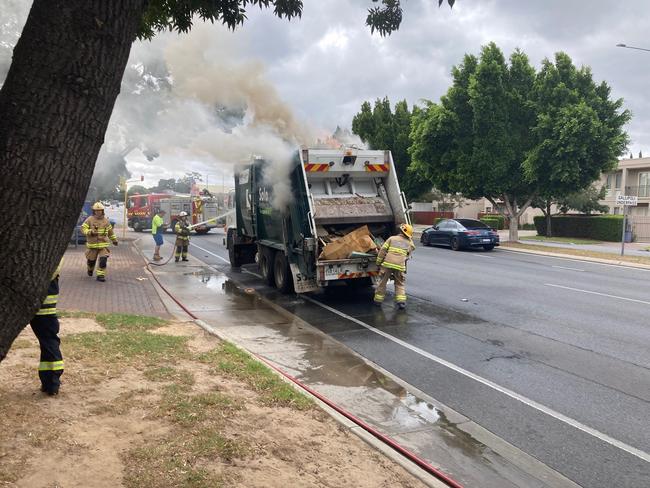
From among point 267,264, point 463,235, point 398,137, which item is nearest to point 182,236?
point 267,264

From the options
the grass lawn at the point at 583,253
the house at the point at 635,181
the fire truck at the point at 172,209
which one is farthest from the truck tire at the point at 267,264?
the house at the point at 635,181

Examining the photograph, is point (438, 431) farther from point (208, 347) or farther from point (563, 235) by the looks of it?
point (563, 235)

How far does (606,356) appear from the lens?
22.9ft

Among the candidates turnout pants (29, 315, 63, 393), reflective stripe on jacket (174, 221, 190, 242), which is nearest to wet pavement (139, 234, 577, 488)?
turnout pants (29, 315, 63, 393)

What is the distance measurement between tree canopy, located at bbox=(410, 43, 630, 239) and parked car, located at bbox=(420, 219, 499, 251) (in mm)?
4119

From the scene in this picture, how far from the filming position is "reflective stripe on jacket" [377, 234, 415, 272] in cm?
965

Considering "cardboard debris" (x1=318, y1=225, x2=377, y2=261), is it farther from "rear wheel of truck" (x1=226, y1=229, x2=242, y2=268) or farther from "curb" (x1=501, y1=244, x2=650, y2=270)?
"curb" (x1=501, y1=244, x2=650, y2=270)

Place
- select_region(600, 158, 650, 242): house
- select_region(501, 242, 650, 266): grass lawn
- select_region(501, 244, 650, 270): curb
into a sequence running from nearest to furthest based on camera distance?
1. select_region(501, 244, 650, 270): curb
2. select_region(501, 242, 650, 266): grass lawn
3. select_region(600, 158, 650, 242): house

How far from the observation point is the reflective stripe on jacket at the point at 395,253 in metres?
→ 9.65

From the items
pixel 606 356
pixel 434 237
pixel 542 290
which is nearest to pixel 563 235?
pixel 434 237

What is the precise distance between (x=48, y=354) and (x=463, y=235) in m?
19.3

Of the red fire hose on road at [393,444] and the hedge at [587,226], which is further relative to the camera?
the hedge at [587,226]

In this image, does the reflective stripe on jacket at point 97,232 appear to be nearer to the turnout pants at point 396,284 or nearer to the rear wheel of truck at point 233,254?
the rear wheel of truck at point 233,254

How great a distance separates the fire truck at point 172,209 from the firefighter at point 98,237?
1925 centimetres
